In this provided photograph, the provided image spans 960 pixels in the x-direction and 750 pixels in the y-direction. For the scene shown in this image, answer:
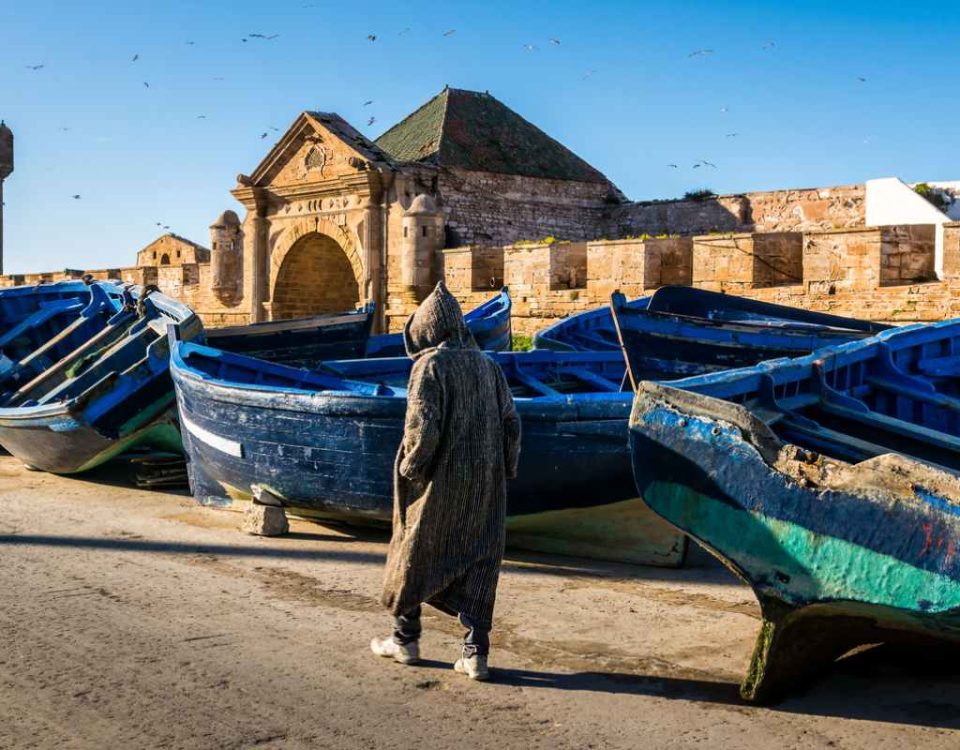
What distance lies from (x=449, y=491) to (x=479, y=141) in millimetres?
20028

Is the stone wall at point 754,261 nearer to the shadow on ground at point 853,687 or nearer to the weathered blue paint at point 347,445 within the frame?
the weathered blue paint at point 347,445

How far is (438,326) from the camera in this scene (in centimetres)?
453

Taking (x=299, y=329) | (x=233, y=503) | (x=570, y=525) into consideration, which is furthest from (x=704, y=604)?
(x=299, y=329)

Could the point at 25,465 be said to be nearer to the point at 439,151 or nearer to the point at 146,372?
the point at 146,372

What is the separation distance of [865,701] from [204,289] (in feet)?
75.3

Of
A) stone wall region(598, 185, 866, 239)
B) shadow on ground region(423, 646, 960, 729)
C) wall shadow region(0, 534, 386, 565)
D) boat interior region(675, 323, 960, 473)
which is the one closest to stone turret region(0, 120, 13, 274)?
stone wall region(598, 185, 866, 239)

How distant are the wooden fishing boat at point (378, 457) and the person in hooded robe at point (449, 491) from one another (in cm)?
215

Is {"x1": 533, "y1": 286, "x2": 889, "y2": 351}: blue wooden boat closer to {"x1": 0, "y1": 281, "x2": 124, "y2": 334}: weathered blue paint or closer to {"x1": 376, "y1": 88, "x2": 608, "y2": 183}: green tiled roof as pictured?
{"x1": 0, "y1": 281, "x2": 124, "y2": 334}: weathered blue paint

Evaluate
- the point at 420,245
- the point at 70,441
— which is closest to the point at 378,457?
the point at 70,441

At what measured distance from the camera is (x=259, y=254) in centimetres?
2414

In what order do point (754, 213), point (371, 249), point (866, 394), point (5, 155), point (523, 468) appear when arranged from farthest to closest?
point (5, 155) < point (371, 249) < point (754, 213) < point (866, 394) < point (523, 468)

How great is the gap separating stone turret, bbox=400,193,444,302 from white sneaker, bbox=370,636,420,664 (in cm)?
1511

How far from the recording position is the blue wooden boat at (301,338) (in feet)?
38.3

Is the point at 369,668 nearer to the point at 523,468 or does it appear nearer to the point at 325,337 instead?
the point at 523,468
